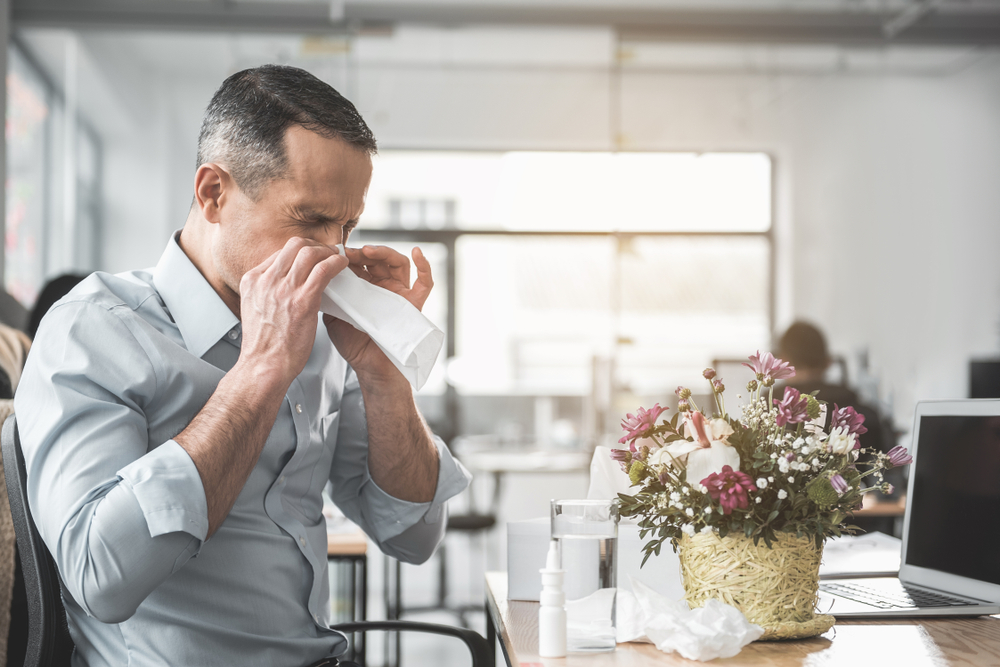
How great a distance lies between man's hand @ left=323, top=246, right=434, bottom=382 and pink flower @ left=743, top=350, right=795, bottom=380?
1.57ft

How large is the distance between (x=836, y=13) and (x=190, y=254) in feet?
15.8

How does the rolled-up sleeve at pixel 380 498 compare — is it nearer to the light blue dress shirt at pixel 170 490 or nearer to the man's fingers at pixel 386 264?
the light blue dress shirt at pixel 170 490

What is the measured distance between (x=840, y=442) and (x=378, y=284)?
0.67 meters

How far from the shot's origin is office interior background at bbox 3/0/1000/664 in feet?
15.6

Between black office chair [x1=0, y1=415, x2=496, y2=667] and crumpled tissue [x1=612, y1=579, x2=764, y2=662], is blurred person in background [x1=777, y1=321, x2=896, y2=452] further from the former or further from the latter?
black office chair [x1=0, y1=415, x2=496, y2=667]

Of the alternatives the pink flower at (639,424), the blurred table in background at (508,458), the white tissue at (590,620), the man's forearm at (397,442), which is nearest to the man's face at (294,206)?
the man's forearm at (397,442)

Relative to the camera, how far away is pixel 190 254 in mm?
1229

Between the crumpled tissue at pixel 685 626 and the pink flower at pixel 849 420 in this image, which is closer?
the crumpled tissue at pixel 685 626

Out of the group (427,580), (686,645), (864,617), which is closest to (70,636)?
(686,645)

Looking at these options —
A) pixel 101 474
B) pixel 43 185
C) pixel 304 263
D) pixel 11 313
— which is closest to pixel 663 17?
pixel 43 185

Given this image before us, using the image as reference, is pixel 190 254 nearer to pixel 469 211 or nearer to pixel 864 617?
pixel 864 617

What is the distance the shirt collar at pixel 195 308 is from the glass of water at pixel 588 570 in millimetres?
536

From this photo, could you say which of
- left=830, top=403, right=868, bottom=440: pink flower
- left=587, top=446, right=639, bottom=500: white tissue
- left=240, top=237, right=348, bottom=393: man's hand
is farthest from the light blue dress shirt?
left=830, top=403, right=868, bottom=440: pink flower

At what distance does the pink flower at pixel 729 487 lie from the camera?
94 cm
